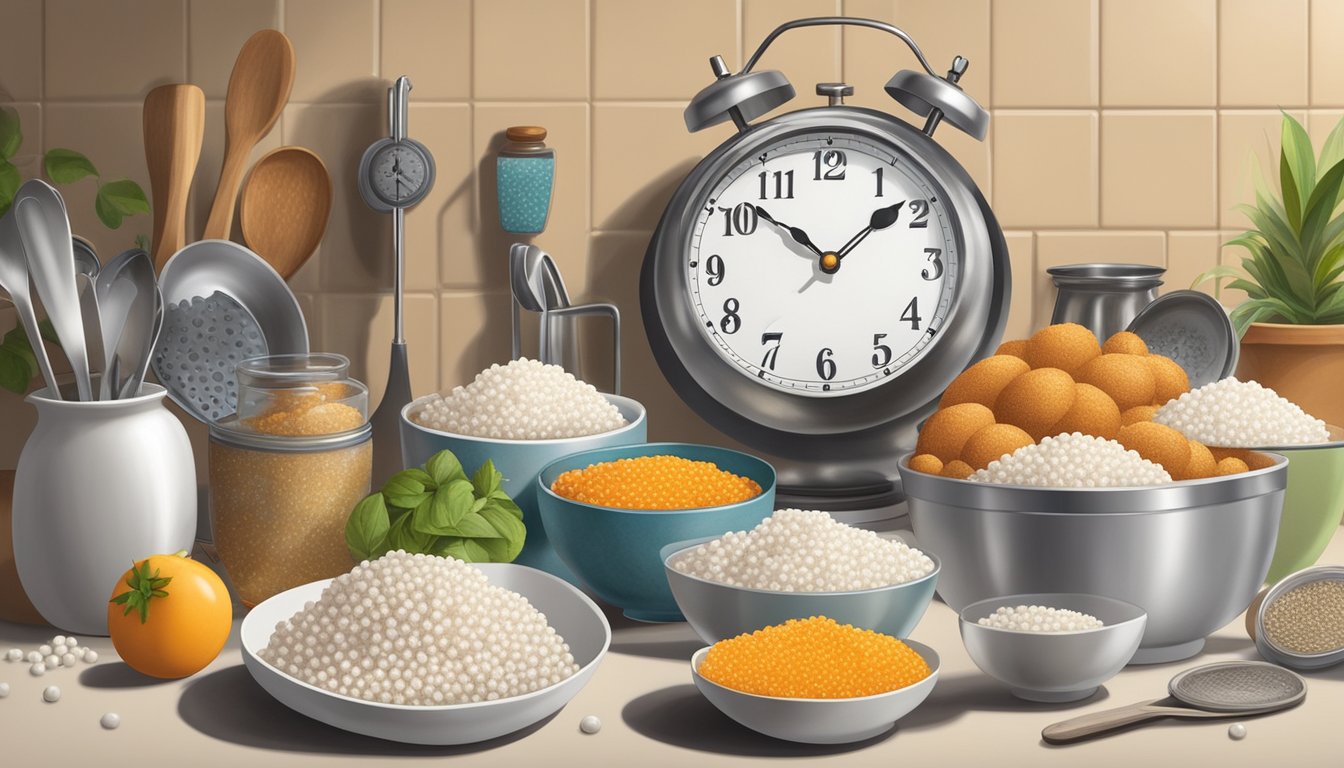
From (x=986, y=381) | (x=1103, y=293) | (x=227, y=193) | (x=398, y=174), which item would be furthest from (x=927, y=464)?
(x=227, y=193)

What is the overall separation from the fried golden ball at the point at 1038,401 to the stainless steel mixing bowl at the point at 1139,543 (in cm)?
13

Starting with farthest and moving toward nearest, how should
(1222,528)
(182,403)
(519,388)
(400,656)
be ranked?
(182,403) → (519,388) → (1222,528) → (400,656)

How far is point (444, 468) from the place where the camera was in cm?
100

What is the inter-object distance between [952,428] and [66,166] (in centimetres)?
93

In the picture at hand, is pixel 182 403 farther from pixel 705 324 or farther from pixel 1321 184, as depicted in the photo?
pixel 1321 184

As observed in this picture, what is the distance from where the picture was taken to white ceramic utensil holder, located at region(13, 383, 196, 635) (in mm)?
945

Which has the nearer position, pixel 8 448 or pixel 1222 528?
pixel 1222 528

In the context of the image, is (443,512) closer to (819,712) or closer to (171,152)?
(819,712)

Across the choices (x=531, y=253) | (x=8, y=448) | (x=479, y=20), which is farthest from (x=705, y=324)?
(x=8, y=448)

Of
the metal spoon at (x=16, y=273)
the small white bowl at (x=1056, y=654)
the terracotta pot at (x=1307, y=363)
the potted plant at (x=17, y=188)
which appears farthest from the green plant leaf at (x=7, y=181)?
the terracotta pot at (x=1307, y=363)

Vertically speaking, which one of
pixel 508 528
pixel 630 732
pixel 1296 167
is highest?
pixel 1296 167

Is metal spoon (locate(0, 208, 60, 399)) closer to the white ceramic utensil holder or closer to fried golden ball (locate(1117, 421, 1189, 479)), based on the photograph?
the white ceramic utensil holder

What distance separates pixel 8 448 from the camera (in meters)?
1.45

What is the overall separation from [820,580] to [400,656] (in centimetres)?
28
